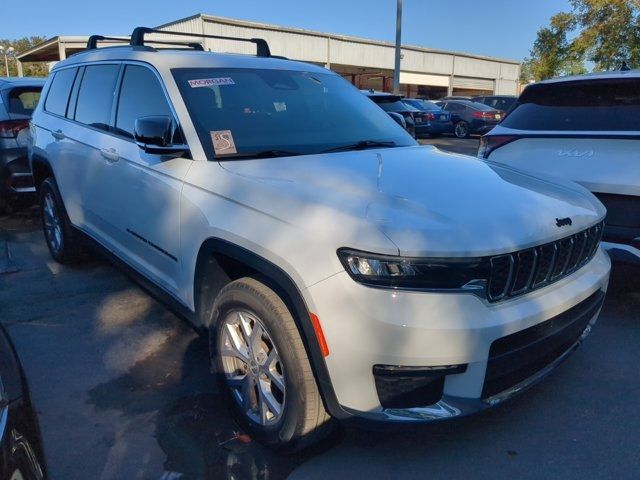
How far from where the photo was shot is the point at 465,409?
2123 millimetres

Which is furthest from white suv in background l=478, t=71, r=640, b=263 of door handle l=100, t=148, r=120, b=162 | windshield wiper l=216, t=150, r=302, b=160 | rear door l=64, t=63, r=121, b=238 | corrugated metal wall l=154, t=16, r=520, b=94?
corrugated metal wall l=154, t=16, r=520, b=94

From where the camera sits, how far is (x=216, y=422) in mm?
2723

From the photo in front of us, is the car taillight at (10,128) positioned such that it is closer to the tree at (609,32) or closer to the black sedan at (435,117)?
the black sedan at (435,117)

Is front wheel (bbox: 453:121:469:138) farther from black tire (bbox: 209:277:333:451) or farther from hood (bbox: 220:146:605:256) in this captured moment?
black tire (bbox: 209:277:333:451)

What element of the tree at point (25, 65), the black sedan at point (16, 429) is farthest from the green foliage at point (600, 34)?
the tree at point (25, 65)

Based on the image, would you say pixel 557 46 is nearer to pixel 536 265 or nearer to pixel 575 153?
pixel 575 153

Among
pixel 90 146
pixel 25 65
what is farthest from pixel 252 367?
pixel 25 65

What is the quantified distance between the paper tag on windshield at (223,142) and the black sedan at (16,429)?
1.43 m

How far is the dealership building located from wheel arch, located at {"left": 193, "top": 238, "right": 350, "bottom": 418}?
20360 millimetres

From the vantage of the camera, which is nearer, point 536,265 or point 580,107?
point 536,265

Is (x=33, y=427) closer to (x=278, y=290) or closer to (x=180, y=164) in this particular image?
(x=278, y=290)

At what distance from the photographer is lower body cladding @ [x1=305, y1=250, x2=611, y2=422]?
1966 mm

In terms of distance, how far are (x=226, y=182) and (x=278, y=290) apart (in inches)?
25.1

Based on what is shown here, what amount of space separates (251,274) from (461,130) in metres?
18.1
